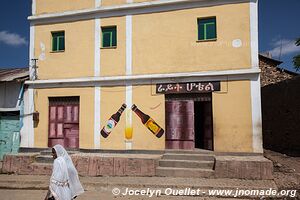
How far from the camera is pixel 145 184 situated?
→ 335 inches

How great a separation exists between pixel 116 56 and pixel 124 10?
78.6 inches

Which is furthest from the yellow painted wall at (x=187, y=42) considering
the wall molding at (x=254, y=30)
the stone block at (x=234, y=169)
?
the stone block at (x=234, y=169)

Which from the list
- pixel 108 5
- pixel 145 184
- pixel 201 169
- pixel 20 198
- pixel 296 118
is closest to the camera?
pixel 20 198

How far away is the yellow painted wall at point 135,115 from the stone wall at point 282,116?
660 centimetres

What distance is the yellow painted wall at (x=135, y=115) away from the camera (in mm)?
11352

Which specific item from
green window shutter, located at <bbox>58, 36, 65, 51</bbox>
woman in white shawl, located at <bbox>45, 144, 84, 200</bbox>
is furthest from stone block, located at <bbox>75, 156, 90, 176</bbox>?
green window shutter, located at <bbox>58, 36, 65, 51</bbox>

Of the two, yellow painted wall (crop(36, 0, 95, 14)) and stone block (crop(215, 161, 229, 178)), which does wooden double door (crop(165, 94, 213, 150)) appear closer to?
stone block (crop(215, 161, 229, 178))

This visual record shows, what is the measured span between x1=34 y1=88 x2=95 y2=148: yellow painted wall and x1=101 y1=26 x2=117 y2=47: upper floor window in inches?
83.9

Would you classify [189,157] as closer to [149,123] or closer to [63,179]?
[149,123]

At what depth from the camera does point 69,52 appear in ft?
40.8

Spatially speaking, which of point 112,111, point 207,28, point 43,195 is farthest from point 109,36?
point 43,195

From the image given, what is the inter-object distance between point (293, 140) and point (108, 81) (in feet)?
30.3

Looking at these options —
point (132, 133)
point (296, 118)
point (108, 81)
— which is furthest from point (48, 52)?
point (296, 118)

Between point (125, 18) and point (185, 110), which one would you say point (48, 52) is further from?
point (185, 110)
